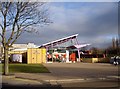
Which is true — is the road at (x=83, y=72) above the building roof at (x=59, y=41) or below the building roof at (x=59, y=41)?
below

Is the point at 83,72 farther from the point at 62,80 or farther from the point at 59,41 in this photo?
the point at 59,41

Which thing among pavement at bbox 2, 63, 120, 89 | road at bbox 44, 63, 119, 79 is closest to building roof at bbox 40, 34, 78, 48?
road at bbox 44, 63, 119, 79

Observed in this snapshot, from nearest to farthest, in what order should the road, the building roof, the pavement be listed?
the pavement, the road, the building roof

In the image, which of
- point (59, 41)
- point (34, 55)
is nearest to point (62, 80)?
point (34, 55)

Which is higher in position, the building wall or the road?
the building wall

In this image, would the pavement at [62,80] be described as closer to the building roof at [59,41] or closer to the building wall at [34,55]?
the building wall at [34,55]

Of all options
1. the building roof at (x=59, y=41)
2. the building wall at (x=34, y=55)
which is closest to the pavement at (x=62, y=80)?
the building wall at (x=34, y=55)

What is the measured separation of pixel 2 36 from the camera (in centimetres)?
2619

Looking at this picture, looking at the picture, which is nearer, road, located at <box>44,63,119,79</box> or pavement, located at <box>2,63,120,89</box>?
pavement, located at <box>2,63,120,89</box>

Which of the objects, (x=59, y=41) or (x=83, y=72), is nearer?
(x=83, y=72)

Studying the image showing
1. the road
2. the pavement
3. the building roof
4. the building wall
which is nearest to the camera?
the pavement

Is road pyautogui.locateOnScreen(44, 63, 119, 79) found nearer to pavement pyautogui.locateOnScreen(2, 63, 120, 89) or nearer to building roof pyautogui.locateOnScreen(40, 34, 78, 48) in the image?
pavement pyautogui.locateOnScreen(2, 63, 120, 89)

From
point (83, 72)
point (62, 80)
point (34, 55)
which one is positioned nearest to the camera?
point (62, 80)

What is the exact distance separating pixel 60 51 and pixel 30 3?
5528 cm
